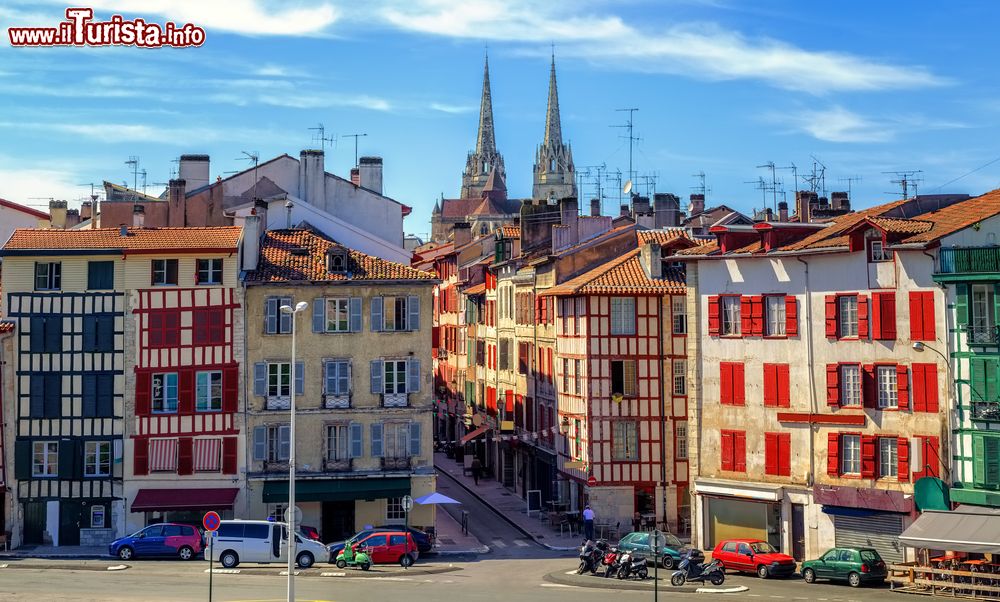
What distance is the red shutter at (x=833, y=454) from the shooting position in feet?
156

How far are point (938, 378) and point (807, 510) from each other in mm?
7263

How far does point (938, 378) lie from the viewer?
44594mm

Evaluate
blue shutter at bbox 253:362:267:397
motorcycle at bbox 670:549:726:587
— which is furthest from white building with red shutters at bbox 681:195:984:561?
blue shutter at bbox 253:362:267:397

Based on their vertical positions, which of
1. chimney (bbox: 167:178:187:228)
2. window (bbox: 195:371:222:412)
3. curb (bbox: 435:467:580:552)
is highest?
chimney (bbox: 167:178:187:228)

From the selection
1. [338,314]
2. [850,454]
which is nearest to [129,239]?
[338,314]

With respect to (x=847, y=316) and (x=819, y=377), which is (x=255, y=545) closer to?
(x=819, y=377)

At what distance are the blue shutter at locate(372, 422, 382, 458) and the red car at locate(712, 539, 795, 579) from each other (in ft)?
47.1

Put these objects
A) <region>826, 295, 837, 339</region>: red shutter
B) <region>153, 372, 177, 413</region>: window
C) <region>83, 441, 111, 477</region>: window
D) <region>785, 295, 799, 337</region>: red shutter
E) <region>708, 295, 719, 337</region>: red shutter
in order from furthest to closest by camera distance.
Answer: <region>153, 372, 177, 413</region>: window < <region>83, 441, 111, 477</region>: window < <region>708, 295, 719, 337</region>: red shutter < <region>785, 295, 799, 337</region>: red shutter < <region>826, 295, 837, 339</region>: red shutter

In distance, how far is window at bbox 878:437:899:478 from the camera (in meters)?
46.0

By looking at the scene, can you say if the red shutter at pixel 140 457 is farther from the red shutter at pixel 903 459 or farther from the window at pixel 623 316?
the red shutter at pixel 903 459

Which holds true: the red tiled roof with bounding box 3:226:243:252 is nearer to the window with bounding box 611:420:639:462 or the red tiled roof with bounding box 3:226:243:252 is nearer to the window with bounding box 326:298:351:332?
the window with bounding box 326:298:351:332

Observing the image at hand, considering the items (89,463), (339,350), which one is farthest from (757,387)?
(89,463)

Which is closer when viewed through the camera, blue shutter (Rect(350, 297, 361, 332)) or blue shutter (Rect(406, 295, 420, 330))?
blue shutter (Rect(350, 297, 361, 332))

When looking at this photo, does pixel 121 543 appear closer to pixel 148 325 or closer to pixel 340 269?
pixel 148 325
